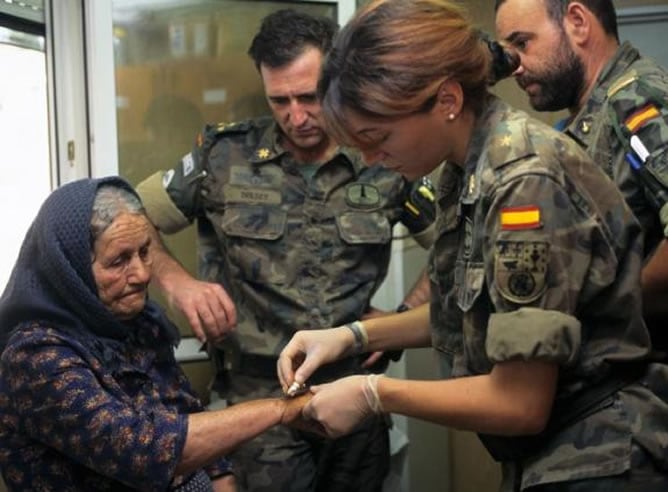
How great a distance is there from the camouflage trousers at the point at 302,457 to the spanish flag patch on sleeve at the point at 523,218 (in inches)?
36.1

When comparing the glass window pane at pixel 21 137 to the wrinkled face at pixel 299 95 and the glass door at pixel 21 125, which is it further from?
the wrinkled face at pixel 299 95

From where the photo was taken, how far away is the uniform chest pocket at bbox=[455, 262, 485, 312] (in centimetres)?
123

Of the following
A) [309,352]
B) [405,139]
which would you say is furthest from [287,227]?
[405,139]

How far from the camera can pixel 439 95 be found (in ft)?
4.10

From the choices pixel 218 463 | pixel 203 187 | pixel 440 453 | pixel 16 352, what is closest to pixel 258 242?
pixel 203 187

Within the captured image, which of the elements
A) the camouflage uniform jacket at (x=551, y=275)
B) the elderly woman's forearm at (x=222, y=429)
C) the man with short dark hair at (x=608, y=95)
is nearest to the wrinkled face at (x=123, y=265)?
the elderly woman's forearm at (x=222, y=429)

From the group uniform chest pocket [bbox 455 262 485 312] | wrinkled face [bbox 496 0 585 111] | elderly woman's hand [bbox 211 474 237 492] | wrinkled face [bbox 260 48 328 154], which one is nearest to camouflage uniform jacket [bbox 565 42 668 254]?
wrinkled face [bbox 496 0 585 111]

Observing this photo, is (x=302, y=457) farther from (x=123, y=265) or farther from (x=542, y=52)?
(x=542, y=52)

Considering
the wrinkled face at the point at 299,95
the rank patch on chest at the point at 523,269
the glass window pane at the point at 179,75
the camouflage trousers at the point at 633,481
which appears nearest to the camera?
the rank patch on chest at the point at 523,269

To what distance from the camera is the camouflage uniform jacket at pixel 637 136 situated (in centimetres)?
158

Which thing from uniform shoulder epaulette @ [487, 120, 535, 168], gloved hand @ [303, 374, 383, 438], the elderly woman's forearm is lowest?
the elderly woman's forearm

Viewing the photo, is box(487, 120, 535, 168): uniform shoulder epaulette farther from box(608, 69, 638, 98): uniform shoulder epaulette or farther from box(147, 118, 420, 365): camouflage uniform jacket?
box(147, 118, 420, 365): camouflage uniform jacket

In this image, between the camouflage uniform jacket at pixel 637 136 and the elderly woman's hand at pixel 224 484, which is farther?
the elderly woman's hand at pixel 224 484

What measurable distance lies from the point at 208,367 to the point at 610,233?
5.18 feet
